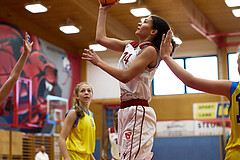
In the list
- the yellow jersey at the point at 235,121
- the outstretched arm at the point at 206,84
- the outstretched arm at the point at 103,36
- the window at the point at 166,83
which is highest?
the window at the point at 166,83

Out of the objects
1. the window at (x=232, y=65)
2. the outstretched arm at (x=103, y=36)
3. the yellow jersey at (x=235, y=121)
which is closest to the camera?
the yellow jersey at (x=235, y=121)

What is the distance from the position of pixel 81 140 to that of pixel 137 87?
143 centimetres

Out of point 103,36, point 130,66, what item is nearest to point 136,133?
point 130,66

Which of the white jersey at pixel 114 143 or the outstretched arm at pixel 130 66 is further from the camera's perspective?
the white jersey at pixel 114 143

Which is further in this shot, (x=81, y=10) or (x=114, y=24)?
(x=114, y=24)

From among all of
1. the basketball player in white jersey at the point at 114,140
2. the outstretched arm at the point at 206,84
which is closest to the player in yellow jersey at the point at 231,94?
the outstretched arm at the point at 206,84

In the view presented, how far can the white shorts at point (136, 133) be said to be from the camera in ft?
10.9

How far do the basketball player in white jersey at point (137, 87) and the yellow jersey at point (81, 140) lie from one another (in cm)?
118

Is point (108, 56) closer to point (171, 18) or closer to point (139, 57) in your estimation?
point (171, 18)

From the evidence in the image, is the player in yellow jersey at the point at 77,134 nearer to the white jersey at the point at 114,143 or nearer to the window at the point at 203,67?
the white jersey at the point at 114,143

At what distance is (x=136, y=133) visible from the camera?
11.0 ft

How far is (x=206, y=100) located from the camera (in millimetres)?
15695

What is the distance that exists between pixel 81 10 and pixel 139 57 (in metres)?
10.2

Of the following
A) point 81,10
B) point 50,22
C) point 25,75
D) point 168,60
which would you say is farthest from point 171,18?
point 168,60
